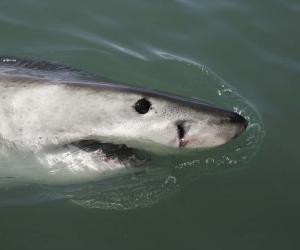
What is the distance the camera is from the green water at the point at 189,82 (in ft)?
10.2

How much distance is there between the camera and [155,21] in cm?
565

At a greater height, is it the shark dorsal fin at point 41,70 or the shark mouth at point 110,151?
the shark dorsal fin at point 41,70

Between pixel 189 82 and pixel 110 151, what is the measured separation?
83.8 inches

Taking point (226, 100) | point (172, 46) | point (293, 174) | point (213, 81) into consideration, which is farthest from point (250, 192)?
point (172, 46)

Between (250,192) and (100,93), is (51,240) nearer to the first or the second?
(100,93)

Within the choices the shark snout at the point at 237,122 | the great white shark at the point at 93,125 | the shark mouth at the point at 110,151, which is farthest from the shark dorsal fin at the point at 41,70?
the shark snout at the point at 237,122

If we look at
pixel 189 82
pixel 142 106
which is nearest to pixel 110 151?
pixel 142 106

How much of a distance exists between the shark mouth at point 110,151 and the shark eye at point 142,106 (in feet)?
0.61

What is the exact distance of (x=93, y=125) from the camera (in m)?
2.66

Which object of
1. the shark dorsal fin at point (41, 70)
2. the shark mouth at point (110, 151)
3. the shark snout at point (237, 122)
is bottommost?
the shark mouth at point (110, 151)

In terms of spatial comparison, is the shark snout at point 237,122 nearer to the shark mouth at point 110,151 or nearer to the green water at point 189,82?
the shark mouth at point 110,151

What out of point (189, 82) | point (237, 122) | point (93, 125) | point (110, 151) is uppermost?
point (189, 82)

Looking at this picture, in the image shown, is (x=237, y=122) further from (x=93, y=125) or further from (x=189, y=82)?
(x=189, y=82)

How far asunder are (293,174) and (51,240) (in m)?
1.63
